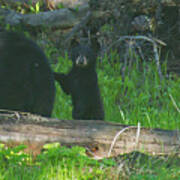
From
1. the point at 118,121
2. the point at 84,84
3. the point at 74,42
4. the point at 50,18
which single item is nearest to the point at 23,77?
the point at 84,84

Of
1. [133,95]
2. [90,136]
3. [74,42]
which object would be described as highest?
[74,42]

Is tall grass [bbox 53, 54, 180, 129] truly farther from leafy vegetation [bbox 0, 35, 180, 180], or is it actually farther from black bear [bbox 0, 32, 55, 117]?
black bear [bbox 0, 32, 55, 117]

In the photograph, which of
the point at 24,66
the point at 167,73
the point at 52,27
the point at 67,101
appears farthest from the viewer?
the point at 52,27

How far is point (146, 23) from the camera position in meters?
7.48

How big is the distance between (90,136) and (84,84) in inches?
61.5

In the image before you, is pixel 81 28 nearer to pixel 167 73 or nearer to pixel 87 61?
pixel 167 73

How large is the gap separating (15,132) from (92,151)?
75 cm

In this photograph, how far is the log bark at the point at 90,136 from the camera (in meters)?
3.67

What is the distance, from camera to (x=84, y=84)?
5203 mm

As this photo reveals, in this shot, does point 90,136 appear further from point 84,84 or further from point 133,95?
point 133,95

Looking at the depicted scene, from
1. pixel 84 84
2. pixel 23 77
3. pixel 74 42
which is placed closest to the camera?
pixel 23 77

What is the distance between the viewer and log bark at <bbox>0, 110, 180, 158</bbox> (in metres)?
3.67

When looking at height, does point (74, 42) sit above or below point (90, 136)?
above

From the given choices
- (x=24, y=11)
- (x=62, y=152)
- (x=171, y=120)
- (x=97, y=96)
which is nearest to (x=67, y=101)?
(x=97, y=96)
